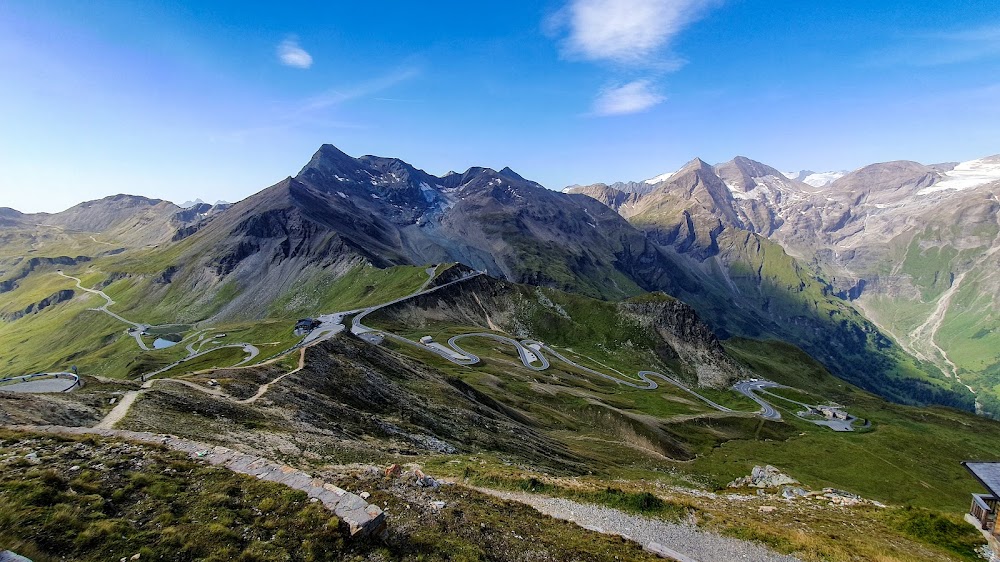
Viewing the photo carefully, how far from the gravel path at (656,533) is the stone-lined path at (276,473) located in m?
13.8

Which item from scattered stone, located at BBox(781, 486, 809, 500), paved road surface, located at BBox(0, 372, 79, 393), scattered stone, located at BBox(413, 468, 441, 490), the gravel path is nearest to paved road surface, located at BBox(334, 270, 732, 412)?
paved road surface, located at BBox(0, 372, 79, 393)

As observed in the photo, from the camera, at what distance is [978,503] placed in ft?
99.9

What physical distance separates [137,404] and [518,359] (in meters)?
118

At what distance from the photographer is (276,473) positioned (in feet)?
84.6

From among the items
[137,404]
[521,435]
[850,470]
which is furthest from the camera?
[850,470]

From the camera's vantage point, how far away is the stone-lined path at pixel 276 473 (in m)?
21.4

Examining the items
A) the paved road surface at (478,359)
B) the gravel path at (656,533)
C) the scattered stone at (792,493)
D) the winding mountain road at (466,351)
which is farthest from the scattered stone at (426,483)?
the paved road surface at (478,359)

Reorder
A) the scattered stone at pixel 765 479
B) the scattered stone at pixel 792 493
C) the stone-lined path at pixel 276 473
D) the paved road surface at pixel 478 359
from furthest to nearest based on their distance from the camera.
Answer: the paved road surface at pixel 478 359 < the scattered stone at pixel 765 479 < the scattered stone at pixel 792 493 < the stone-lined path at pixel 276 473

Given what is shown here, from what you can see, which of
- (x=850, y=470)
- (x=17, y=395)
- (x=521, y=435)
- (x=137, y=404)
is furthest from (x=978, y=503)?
(x=850, y=470)

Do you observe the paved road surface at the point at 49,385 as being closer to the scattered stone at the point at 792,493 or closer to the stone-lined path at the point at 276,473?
the stone-lined path at the point at 276,473

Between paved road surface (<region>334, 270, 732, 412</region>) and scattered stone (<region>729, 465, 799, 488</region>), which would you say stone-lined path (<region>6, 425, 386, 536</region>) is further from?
paved road surface (<region>334, 270, 732, 412</region>)

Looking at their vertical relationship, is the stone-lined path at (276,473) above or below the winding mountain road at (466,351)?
above

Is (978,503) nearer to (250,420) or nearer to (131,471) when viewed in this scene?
(131,471)

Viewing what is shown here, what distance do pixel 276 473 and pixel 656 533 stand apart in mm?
24822
